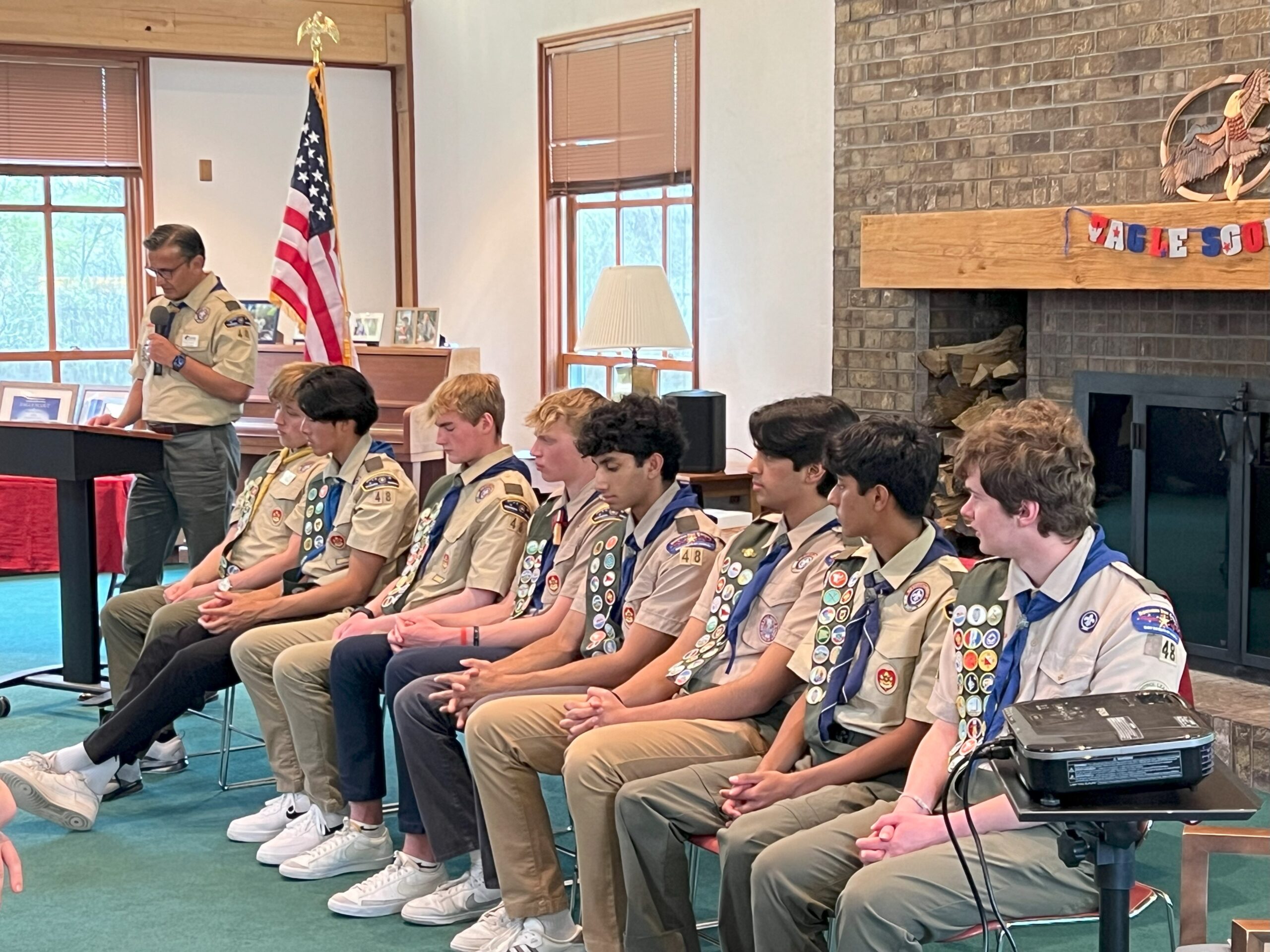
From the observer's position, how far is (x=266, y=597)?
4.09 m

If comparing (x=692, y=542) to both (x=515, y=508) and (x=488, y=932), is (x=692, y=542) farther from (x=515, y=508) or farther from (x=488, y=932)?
(x=488, y=932)

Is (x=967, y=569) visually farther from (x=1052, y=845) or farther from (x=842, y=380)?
(x=842, y=380)

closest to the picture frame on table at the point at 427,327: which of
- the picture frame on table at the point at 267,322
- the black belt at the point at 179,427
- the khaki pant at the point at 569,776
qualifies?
the picture frame on table at the point at 267,322

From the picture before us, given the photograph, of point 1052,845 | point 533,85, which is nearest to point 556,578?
point 1052,845

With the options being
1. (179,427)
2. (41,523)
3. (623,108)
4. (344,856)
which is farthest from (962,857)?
(41,523)

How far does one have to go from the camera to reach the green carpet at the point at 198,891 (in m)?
3.22

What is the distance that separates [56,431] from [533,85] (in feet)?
11.9

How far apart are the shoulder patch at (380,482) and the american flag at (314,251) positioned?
210 centimetres

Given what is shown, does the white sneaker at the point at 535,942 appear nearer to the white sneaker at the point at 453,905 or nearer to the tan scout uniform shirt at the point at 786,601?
the white sneaker at the point at 453,905

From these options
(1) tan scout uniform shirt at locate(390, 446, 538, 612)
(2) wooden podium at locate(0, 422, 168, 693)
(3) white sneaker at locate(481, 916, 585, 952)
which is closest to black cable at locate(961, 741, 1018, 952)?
(3) white sneaker at locate(481, 916, 585, 952)

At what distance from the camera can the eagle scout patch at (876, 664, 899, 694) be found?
2.60m

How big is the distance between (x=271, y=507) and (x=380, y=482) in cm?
50

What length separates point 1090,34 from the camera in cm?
471

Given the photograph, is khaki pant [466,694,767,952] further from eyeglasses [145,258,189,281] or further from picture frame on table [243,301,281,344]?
picture frame on table [243,301,281,344]
